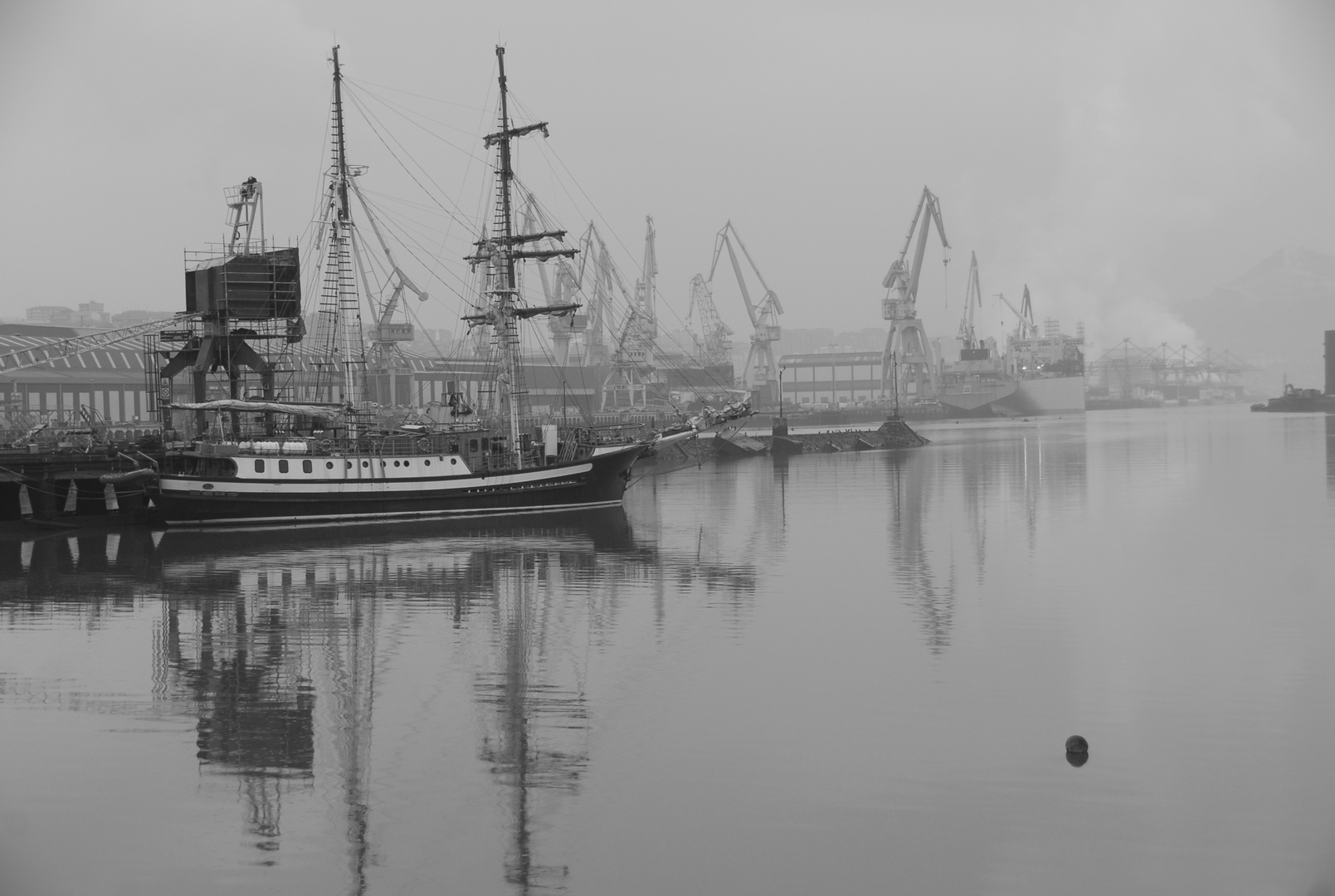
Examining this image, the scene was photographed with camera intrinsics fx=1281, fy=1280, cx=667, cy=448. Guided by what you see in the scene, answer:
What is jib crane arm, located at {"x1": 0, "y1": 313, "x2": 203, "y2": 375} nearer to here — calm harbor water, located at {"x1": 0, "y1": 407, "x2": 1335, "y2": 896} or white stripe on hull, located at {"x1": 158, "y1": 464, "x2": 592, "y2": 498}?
white stripe on hull, located at {"x1": 158, "y1": 464, "x2": 592, "y2": 498}

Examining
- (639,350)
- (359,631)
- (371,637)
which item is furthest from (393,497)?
(639,350)

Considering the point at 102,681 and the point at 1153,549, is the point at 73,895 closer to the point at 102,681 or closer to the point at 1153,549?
the point at 102,681

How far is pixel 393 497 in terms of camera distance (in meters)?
50.3

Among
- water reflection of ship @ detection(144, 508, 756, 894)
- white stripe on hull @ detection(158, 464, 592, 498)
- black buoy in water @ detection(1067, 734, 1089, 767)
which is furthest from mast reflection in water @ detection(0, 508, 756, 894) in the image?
black buoy in water @ detection(1067, 734, 1089, 767)

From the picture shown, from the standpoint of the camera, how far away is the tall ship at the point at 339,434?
48.7 metres

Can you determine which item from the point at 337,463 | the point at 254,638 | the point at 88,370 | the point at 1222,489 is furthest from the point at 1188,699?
the point at 88,370

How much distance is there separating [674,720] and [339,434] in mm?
40687

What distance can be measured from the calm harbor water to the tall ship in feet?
24.8

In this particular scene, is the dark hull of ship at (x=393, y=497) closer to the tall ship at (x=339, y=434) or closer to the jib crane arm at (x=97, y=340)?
the tall ship at (x=339, y=434)

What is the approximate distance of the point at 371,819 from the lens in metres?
15.5

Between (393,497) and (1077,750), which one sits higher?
(393,497)

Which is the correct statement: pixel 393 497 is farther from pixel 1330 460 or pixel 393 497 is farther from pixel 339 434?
pixel 1330 460

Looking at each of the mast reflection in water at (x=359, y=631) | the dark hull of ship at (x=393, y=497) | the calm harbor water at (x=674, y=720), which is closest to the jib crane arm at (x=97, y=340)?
the dark hull of ship at (x=393, y=497)

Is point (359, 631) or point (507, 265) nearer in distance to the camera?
point (359, 631)
